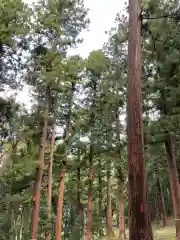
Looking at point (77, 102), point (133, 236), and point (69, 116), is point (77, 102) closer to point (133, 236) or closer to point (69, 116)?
point (69, 116)

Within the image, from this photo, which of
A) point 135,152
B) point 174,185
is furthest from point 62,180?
point 135,152

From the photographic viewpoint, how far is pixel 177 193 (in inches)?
482

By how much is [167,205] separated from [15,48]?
3056 centimetres

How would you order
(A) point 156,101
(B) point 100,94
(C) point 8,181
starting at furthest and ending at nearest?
(B) point 100,94 < (C) point 8,181 < (A) point 156,101

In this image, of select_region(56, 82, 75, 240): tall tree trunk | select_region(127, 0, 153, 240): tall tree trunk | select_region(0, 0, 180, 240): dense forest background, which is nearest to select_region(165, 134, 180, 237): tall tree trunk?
select_region(0, 0, 180, 240): dense forest background

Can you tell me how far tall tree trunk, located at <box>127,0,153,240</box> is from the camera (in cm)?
424

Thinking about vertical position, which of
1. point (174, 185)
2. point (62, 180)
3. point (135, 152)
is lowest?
point (135, 152)

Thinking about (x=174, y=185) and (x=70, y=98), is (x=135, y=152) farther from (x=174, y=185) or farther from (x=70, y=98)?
(x=70, y=98)

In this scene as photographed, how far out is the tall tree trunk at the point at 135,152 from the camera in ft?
13.9

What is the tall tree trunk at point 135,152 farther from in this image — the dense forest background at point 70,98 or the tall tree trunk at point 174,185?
the tall tree trunk at point 174,185

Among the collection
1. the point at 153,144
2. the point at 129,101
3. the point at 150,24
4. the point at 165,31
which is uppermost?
the point at 150,24

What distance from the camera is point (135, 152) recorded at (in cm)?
461

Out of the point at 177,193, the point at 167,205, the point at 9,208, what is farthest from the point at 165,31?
the point at 167,205

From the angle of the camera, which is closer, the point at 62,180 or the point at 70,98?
the point at 62,180
